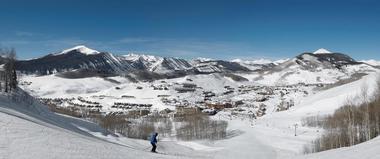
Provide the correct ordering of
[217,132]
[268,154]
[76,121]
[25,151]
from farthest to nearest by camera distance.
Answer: [217,132] → [76,121] → [268,154] → [25,151]

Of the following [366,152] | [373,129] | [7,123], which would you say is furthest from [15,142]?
[373,129]

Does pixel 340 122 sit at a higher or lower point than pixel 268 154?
higher

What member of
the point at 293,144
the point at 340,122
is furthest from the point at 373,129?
the point at 293,144

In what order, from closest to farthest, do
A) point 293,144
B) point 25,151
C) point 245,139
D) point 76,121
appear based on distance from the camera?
point 25,151, point 76,121, point 293,144, point 245,139

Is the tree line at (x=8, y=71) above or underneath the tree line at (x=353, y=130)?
above

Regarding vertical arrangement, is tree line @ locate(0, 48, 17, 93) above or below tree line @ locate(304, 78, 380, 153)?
above

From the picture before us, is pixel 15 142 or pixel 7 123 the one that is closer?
pixel 15 142

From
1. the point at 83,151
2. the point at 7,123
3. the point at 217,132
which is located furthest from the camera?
the point at 217,132

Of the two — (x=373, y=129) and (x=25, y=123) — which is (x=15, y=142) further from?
(x=373, y=129)

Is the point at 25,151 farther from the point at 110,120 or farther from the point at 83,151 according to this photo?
the point at 110,120
